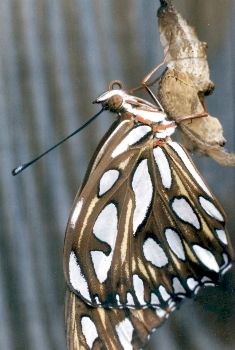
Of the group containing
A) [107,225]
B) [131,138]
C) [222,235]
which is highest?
[131,138]

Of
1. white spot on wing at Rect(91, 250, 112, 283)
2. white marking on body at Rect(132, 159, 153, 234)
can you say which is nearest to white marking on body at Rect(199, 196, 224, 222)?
white marking on body at Rect(132, 159, 153, 234)

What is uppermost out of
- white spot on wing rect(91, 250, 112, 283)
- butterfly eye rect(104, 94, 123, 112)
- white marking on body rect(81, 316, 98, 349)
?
butterfly eye rect(104, 94, 123, 112)

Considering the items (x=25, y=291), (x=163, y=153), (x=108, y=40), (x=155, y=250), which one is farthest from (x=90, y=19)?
(x=25, y=291)

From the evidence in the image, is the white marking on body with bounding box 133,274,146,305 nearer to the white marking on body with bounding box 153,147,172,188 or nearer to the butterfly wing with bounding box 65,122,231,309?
the butterfly wing with bounding box 65,122,231,309

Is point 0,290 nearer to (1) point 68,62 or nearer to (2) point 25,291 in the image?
(2) point 25,291

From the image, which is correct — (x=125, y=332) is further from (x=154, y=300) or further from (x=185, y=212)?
(x=185, y=212)

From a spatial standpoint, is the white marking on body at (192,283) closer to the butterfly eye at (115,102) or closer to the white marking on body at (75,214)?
the white marking on body at (75,214)

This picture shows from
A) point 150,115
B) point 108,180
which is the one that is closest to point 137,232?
point 108,180
